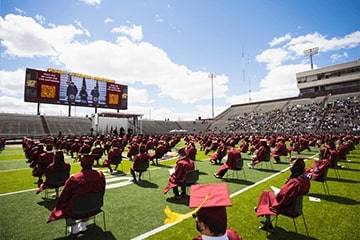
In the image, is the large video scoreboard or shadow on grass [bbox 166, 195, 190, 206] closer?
shadow on grass [bbox 166, 195, 190, 206]

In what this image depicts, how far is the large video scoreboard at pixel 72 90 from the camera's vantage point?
38625 mm

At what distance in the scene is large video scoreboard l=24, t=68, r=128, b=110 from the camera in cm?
3862

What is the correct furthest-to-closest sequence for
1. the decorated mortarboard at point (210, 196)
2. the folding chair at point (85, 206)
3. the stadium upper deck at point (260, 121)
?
the stadium upper deck at point (260, 121)
the folding chair at point (85, 206)
the decorated mortarboard at point (210, 196)

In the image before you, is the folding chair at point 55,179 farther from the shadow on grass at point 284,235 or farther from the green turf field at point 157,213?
the shadow on grass at point 284,235

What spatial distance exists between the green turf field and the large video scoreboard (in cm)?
3459

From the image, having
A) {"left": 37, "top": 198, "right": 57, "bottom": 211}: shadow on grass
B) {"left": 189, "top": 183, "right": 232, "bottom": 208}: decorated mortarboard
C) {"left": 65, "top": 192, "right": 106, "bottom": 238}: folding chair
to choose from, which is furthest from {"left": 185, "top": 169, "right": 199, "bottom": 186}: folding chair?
{"left": 189, "top": 183, "right": 232, "bottom": 208}: decorated mortarboard

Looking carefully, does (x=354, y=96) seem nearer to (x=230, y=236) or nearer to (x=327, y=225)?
(x=327, y=225)

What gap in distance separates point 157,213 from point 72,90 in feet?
138

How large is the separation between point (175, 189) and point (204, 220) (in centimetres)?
525

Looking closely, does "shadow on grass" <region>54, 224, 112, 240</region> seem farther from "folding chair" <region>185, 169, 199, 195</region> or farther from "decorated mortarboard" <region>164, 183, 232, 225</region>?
"decorated mortarboard" <region>164, 183, 232, 225</region>

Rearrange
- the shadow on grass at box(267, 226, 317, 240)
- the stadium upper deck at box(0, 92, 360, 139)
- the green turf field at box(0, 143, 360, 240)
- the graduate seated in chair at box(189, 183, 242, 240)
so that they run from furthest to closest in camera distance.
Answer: the stadium upper deck at box(0, 92, 360, 139)
the green turf field at box(0, 143, 360, 240)
the shadow on grass at box(267, 226, 317, 240)
the graduate seated in chair at box(189, 183, 242, 240)

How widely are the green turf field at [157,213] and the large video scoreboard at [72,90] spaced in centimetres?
3459

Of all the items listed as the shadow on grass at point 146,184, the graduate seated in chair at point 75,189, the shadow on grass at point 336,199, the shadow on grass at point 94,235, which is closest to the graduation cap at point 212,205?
the graduate seated in chair at point 75,189

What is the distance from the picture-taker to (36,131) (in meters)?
41.8
